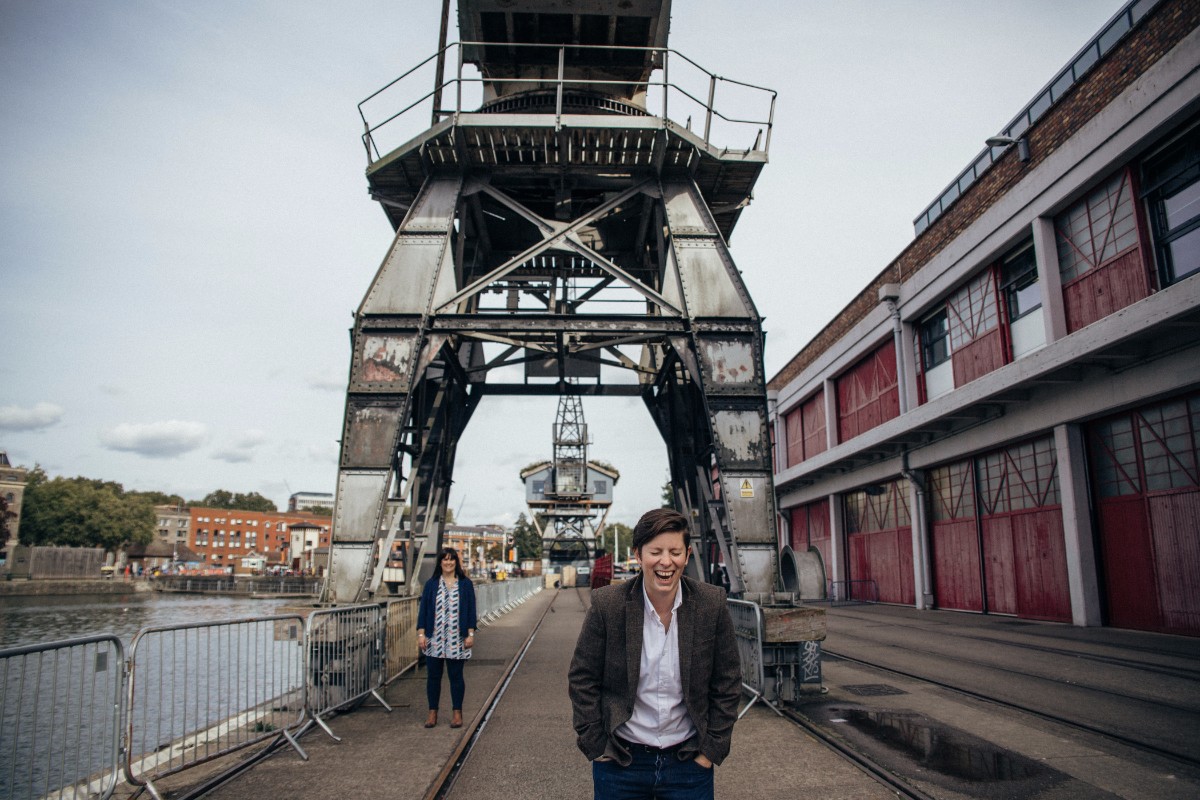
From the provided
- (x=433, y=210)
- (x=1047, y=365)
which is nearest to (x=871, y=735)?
(x=433, y=210)

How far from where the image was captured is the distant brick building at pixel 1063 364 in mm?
13727

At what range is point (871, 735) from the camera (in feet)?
22.2

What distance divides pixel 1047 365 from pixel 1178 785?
12.5 metres

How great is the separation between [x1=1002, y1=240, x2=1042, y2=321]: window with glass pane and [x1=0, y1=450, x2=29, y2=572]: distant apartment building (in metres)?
93.7

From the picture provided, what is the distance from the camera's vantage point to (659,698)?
282 centimetres

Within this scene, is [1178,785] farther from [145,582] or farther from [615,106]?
[145,582]

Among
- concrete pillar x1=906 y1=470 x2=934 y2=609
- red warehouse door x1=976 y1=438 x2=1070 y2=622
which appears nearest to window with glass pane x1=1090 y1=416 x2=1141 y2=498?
red warehouse door x1=976 y1=438 x2=1070 y2=622

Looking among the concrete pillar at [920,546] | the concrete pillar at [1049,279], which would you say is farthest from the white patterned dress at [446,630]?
the concrete pillar at [920,546]

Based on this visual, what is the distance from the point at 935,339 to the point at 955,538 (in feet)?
20.1

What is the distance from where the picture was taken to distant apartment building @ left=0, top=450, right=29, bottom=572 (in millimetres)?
81812

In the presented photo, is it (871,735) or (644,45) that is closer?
(871,735)

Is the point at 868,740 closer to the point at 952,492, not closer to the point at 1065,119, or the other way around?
the point at 1065,119

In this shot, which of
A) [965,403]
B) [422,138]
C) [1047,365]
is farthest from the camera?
[965,403]

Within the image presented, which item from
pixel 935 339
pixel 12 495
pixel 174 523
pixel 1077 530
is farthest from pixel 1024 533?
pixel 174 523
